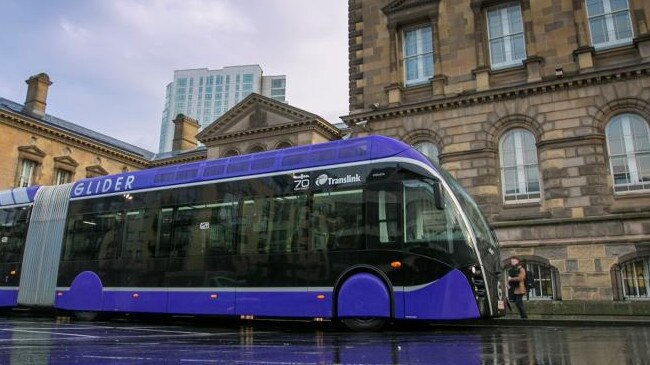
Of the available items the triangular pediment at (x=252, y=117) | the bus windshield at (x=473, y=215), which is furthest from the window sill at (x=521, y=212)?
the triangular pediment at (x=252, y=117)

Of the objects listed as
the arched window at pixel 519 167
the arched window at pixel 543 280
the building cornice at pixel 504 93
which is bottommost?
the arched window at pixel 543 280

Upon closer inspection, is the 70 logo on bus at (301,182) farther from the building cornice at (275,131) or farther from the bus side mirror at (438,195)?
the building cornice at (275,131)

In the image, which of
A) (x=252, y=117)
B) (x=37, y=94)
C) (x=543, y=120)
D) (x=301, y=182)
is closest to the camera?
(x=301, y=182)

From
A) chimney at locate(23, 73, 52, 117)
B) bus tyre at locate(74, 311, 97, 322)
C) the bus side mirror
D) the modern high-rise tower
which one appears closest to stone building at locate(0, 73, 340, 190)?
chimney at locate(23, 73, 52, 117)

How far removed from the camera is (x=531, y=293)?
1670cm

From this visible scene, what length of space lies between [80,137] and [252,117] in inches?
541

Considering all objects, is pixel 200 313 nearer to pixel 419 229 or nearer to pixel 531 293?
pixel 419 229

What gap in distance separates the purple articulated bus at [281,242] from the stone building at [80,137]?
18.0m

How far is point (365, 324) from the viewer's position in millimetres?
9391

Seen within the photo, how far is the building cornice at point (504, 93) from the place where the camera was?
16500mm

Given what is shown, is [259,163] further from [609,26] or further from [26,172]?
[26,172]

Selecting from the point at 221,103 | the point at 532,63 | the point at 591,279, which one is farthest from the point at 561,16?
the point at 221,103

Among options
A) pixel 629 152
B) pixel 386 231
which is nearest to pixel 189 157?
pixel 629 152

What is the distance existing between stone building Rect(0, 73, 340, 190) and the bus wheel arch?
2133cm
